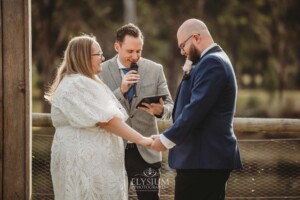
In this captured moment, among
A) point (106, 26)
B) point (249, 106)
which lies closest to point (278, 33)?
point (249, 106)

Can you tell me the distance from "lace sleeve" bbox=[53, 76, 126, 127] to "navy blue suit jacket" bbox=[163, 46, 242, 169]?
20.6 inches

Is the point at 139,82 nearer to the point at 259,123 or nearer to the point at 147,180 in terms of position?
the point at 147,180

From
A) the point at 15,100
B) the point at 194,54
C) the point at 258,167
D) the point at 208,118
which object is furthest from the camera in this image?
the point at 258,167

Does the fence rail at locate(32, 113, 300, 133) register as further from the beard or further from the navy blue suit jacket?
the beard

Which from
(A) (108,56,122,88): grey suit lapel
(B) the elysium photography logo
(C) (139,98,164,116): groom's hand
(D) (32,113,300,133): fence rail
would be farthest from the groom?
(D) (32,113,300,133): fence rail

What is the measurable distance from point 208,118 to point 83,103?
97cm

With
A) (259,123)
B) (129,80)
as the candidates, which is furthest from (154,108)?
(259,123)

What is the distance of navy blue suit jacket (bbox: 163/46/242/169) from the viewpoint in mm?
4348

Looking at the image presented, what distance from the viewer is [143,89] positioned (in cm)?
535

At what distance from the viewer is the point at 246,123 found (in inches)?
231

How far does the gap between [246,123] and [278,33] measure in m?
22.5

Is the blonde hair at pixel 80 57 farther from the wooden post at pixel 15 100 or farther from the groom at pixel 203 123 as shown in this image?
the groom at pixel 203 123

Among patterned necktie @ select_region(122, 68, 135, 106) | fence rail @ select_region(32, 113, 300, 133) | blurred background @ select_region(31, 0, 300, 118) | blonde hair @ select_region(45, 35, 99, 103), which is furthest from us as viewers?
blurred background @ select_region(31, 0, 300, 118)

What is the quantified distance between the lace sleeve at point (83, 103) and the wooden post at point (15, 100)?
649 millimetres
